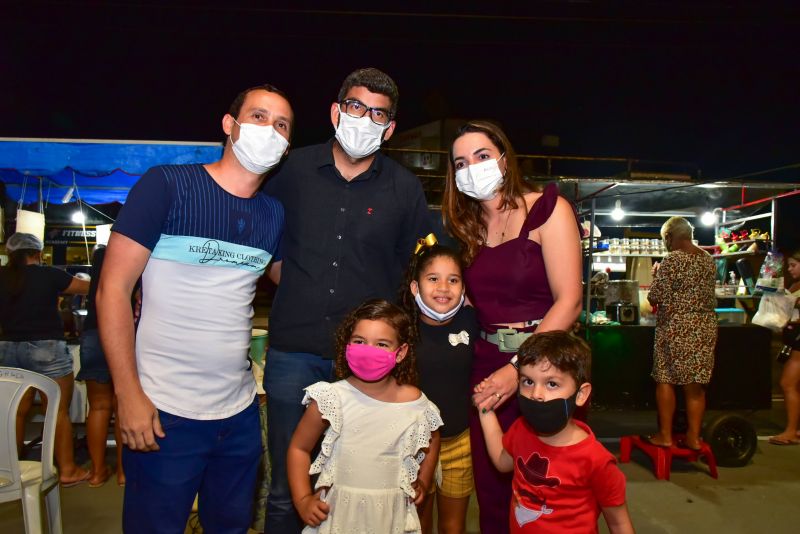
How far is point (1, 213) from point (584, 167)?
17290mm

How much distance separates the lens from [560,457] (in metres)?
1.98

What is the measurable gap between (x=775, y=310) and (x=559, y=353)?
5.96 metres

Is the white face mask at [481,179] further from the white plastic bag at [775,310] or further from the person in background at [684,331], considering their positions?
the white plastic bag at [775,310]

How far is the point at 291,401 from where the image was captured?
86.4 inches

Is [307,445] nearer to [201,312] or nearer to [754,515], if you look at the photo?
[201,312]

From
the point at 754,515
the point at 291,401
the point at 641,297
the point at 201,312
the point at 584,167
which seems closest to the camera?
the point at 201,312

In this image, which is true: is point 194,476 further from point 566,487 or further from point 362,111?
point 362,111

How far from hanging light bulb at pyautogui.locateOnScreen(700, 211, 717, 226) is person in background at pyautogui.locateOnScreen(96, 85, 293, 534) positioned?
9.35 metres

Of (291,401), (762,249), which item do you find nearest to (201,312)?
(291,401)

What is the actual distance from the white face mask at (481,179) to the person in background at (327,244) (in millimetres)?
289

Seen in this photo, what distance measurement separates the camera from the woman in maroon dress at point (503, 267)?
2.10 m

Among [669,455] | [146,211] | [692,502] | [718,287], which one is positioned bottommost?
[692,502]

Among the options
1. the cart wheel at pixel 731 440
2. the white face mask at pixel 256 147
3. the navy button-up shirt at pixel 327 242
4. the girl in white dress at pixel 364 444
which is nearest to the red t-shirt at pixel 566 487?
the girl in white dress at pixel 364 444

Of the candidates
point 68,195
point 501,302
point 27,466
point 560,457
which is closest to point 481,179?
point 501,302
